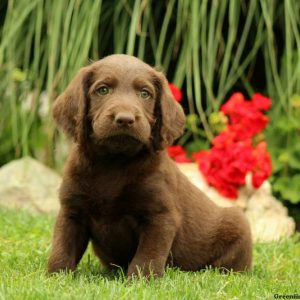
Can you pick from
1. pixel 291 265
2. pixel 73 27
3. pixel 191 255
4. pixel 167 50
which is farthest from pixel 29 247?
pixel 167 50

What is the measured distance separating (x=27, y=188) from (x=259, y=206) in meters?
2.01

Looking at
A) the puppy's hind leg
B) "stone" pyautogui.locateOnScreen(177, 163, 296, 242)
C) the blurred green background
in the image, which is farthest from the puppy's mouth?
"stone" pyautogui.locateOnScreen(177, 163, 296, 242)

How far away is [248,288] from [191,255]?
2.52 feet

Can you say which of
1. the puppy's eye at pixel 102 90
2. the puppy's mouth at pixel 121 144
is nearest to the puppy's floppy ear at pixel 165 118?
the puppy's mouth at pixel 121 144

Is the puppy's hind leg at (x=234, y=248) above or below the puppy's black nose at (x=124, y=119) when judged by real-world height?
below

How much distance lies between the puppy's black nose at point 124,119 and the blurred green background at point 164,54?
245cm

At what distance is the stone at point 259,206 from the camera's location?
6.18 m

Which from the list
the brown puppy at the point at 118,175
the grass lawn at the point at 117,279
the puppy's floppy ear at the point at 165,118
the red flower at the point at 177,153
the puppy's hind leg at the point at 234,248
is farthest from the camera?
the red flower at the point at 177,153

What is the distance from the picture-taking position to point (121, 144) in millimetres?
3748

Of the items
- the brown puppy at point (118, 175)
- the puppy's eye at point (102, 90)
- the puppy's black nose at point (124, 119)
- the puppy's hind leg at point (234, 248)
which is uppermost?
the puppy's eye at point (102, 90)

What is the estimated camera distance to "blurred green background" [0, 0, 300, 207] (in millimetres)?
6297

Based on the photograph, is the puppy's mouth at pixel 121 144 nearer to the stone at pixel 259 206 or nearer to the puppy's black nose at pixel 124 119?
the puppy's black nose at pixel 124 119

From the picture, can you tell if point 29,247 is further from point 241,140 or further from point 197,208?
point 241,140

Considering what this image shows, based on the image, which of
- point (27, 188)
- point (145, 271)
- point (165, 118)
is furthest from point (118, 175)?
point (27, 188)
